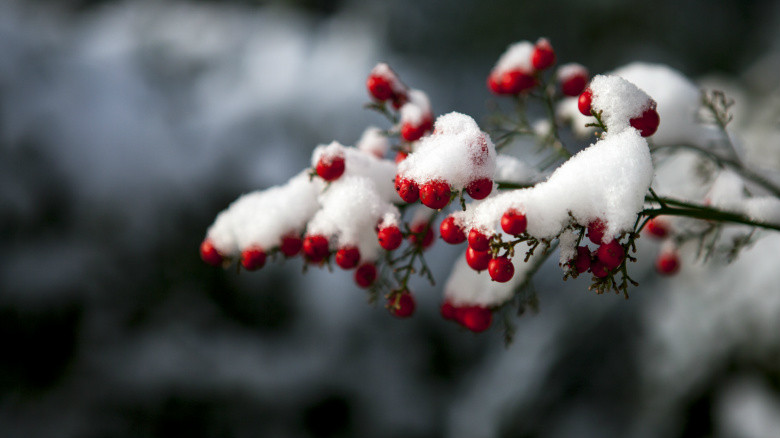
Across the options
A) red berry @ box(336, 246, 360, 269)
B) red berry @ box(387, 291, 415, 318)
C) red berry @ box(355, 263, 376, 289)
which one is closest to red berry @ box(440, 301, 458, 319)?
red berry @ box(387, 291, 415, 318)

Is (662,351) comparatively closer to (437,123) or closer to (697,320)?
(697,320)

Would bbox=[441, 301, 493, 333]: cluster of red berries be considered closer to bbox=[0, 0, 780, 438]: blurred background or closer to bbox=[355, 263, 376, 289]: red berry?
bbox=[355, 263, 376, 289]: red berry

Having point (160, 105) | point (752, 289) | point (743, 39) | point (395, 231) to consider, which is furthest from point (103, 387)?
point (743, 39)

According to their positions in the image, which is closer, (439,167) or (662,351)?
(439,167)

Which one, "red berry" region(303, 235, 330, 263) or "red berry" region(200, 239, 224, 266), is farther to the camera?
"red berry" region(200, 239, 224, 266)

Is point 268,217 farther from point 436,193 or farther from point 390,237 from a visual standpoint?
point 436,193

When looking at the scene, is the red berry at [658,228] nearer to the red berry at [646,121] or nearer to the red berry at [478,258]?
the red berry at [646,121]

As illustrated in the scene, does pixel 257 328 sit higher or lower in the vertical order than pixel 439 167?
lower
